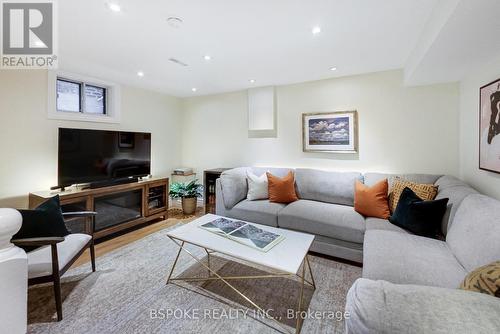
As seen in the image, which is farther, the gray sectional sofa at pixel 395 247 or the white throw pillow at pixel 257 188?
the white throw pillow at pixel 257 188

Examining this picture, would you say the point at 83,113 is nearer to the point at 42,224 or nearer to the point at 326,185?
the point at 42,224

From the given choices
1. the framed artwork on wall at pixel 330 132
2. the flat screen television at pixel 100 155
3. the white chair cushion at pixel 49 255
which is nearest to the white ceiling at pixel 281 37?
the framed artwork on wall at pixel 330 132

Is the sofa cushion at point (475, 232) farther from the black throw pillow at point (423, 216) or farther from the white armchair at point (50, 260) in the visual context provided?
the white armchair at point (50, 260)

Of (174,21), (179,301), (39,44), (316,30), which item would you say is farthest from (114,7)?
(179,301)

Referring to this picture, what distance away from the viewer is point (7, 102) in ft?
8.27

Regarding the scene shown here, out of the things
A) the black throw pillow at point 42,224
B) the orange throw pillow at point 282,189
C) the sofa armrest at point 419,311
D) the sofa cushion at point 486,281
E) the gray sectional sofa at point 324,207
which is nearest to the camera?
the sofa armrest at point 419,311

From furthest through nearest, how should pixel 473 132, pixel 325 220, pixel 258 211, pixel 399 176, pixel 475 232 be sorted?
pixel 258 211 < pixel 399 176 < pixel 325 220 < pixel 473 132 < pixel 475 232

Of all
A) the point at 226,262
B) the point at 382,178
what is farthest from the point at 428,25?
the point at 226,262

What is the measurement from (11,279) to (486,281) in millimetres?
1524

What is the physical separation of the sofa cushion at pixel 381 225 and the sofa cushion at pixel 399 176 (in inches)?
20.6

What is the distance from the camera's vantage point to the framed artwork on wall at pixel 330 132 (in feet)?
10.5

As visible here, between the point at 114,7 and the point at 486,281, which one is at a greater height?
the point at 114,7

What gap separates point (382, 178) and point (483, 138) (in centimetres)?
100

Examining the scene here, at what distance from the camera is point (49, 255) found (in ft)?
5.57
